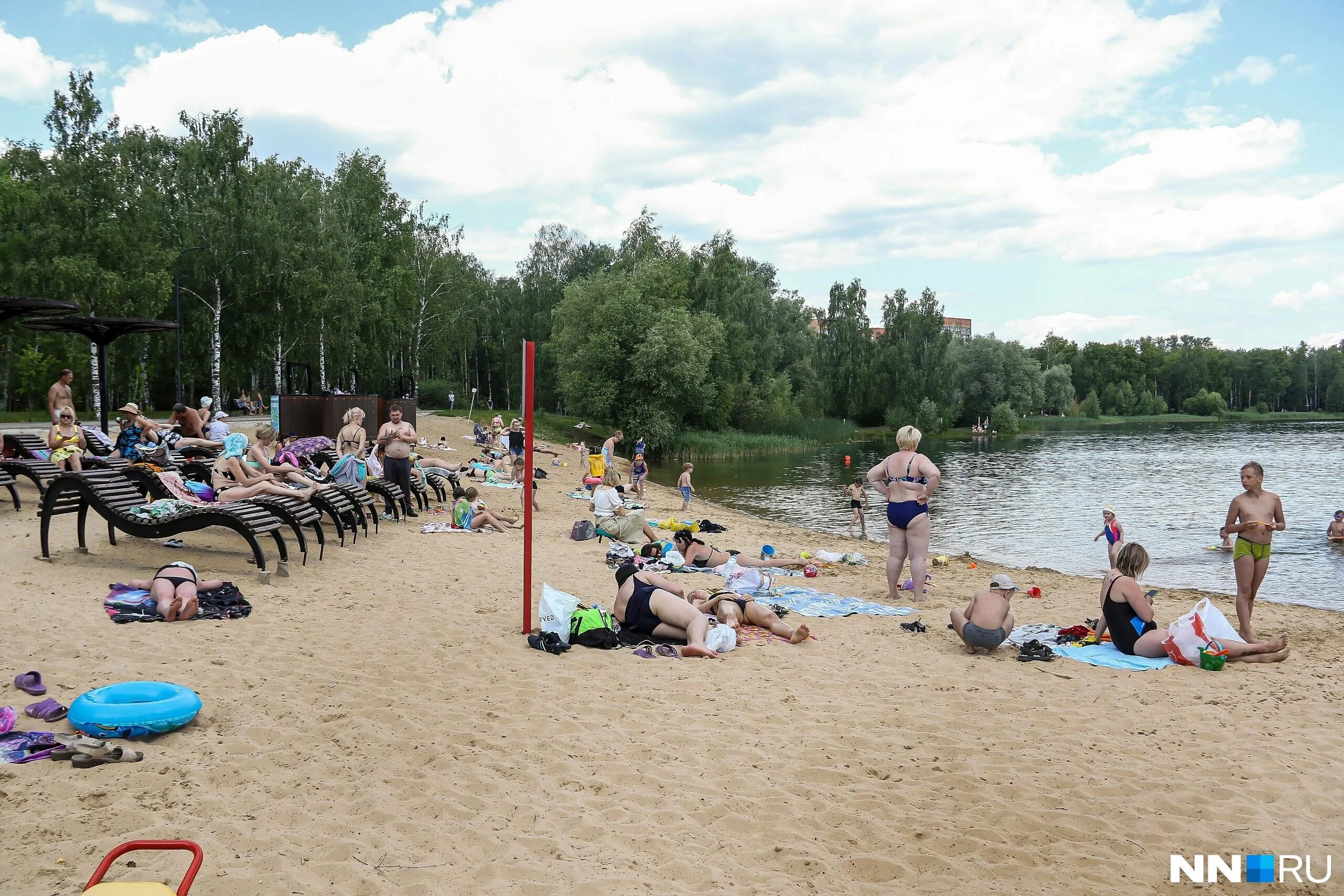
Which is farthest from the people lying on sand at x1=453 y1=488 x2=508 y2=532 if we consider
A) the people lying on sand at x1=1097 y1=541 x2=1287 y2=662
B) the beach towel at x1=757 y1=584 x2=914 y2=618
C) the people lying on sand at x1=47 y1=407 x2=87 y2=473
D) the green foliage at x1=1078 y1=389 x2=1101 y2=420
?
the green foliage at x1=1078 y1=389 x2=1101 y2=420

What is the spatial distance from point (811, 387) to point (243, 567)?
51880 millimetres

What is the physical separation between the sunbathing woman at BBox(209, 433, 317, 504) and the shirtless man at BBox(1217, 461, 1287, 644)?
8.98 metres

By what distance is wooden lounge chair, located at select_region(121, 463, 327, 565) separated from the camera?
Result: 8.34 metres

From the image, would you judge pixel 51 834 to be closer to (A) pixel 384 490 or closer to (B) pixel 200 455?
(A) pixel 384 490

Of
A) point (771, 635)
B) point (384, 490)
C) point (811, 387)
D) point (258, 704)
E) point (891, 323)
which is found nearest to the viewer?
point (258, 704)

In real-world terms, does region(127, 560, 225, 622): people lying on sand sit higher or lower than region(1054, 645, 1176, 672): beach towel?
higher

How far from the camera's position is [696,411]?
140 ft

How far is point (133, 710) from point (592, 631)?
115 inches

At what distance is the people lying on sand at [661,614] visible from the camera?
247 inches

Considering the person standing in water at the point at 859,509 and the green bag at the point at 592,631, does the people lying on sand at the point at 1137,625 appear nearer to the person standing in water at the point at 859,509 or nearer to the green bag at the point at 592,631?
the green bag at the point at 592,631

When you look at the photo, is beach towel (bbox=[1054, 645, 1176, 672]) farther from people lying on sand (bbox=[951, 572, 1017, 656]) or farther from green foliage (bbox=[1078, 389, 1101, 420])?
green foliage (bbox=[1078, 389, 1101, 420])

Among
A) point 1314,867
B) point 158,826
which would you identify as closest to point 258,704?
point 158,826

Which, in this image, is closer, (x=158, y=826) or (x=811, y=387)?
(x=158, y=826)

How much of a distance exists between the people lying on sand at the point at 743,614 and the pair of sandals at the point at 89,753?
13.1ft
